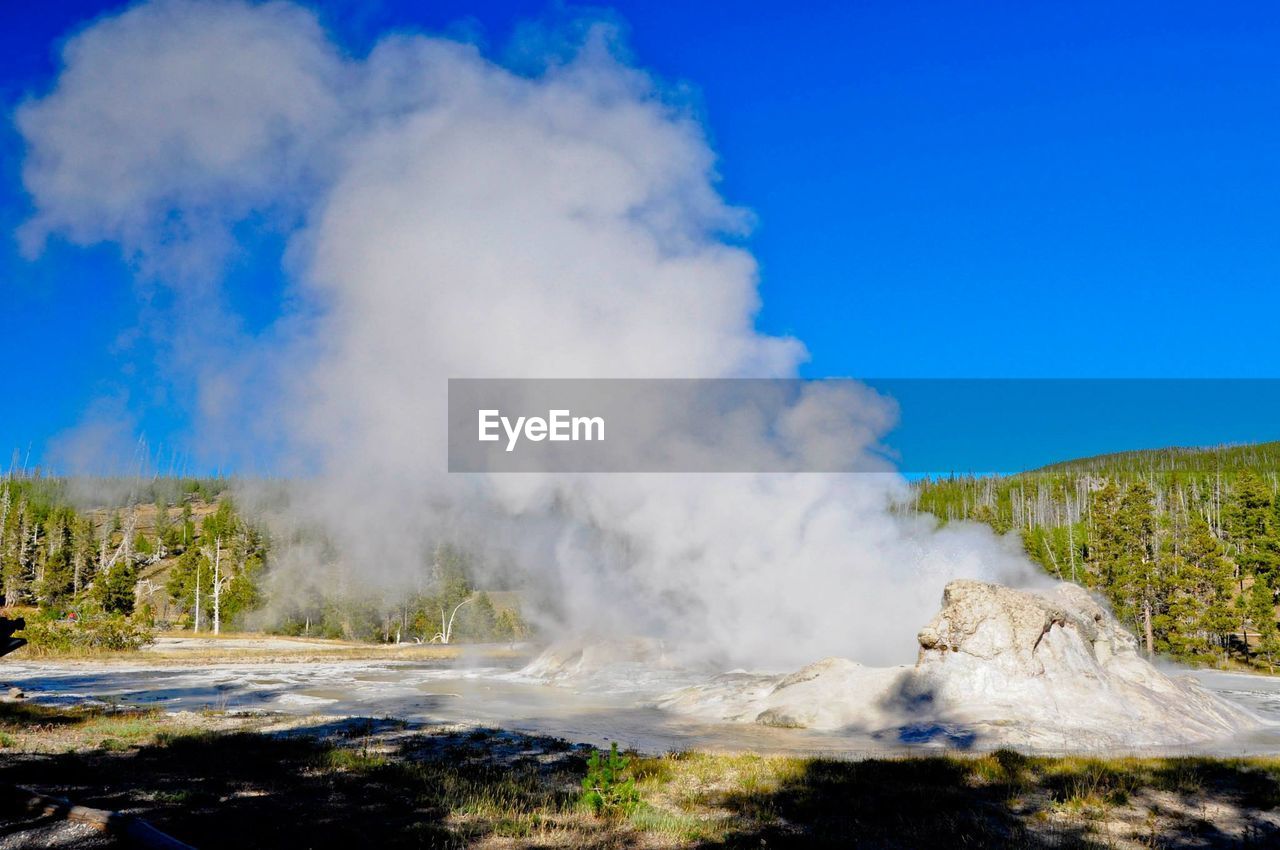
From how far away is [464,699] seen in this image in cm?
3372

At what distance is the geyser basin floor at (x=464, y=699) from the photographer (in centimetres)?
2264

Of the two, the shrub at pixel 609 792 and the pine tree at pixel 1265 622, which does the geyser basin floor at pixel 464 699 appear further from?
the shrub at pixel 609 792

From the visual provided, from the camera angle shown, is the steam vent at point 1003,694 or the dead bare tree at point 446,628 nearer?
the steam vent at point 1003,694

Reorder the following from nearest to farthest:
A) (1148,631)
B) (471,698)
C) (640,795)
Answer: (640,795) → (471,698) → (1148,631)

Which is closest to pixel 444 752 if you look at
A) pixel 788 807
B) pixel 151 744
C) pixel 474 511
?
pixel 151 744

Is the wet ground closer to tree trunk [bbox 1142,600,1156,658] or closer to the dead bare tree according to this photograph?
tree trunk [bbox 1142,600,1156,658]

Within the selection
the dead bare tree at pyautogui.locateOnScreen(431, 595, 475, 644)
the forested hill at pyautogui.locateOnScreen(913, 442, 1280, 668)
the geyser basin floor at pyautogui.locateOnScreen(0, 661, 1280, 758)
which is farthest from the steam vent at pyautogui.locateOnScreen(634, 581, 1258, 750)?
the dead bare tree at pyautogui.locateOnScreen(431, 595, 475, 644)

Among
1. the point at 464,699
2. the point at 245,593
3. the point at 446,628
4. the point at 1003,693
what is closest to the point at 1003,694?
the point at 1003,693

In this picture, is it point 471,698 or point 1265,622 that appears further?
point 1265,622

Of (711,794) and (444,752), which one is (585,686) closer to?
(444,752)

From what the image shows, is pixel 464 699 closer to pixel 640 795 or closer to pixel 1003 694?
pixel 1003 694

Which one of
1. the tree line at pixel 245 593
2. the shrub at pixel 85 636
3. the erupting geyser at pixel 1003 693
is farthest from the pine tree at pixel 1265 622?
the shrub at pixel 85 636

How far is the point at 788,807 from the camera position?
13.5 meters

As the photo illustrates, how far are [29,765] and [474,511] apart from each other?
44.4 m
